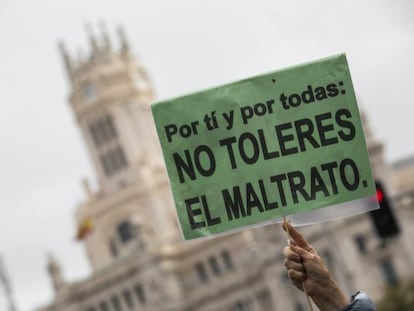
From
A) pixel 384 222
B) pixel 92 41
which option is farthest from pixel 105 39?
pixel 384 222

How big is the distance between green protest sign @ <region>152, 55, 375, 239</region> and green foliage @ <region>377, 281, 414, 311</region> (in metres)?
62.4

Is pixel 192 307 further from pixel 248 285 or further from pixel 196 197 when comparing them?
pixel 196 197

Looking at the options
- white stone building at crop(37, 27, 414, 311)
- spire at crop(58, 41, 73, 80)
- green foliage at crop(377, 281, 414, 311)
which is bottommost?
green foliage at crop(377, 281, 414, 311)

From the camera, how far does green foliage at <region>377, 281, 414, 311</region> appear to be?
71188 mm

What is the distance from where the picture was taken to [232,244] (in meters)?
92.3

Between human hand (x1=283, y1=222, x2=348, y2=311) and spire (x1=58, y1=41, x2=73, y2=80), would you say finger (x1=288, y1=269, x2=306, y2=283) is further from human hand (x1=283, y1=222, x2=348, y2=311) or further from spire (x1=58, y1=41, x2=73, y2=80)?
spire (x1=58, y1=41, x2=73, y2=80)

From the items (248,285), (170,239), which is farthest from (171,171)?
(170,239)

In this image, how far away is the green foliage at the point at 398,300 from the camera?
71.2 meters

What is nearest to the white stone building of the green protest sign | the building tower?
the building tower

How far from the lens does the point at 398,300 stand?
71.7 m

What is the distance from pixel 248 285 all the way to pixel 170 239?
8463 millimetres

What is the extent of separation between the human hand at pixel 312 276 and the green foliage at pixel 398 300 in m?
63.2

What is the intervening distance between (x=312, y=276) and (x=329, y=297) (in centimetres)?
18

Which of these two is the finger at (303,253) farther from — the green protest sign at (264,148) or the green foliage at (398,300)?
the green foliage at (398,300)
